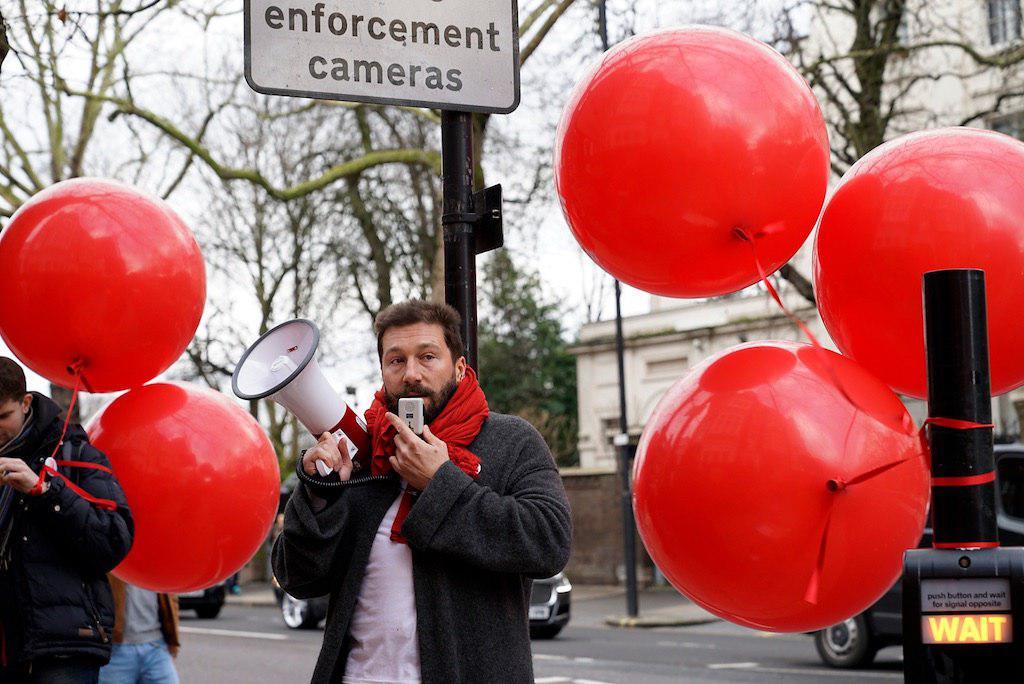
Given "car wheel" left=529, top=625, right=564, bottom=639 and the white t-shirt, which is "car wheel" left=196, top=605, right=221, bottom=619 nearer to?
"car wheel" left=529, top=625, right=564, bottom=639

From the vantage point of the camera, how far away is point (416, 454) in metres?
2.78

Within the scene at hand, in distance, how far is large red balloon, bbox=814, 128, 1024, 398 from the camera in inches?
104

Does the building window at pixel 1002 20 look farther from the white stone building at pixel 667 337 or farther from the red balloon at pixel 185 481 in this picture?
the red balloon at pixel 185 481

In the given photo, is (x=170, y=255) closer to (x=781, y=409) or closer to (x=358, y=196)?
(x=781, y=409)

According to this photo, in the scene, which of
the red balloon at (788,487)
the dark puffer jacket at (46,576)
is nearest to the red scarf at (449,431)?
the red balloon at (788,487)

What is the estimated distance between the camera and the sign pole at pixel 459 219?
3.62 metres

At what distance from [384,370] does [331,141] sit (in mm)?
22316

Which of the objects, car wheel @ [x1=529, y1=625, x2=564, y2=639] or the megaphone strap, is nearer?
the megaphone strap

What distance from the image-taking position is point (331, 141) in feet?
81.1

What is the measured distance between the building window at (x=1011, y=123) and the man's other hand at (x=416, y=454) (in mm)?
16746

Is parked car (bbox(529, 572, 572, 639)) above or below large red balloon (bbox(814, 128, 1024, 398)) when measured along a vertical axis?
below

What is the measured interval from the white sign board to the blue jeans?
342cm

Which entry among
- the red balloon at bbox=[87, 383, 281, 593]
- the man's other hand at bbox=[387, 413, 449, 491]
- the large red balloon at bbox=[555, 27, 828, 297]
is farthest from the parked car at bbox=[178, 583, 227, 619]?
the large red balloon at bbox=[555, 27, 828, 297]


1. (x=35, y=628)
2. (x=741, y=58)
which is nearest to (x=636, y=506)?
(x=741, y=58)
